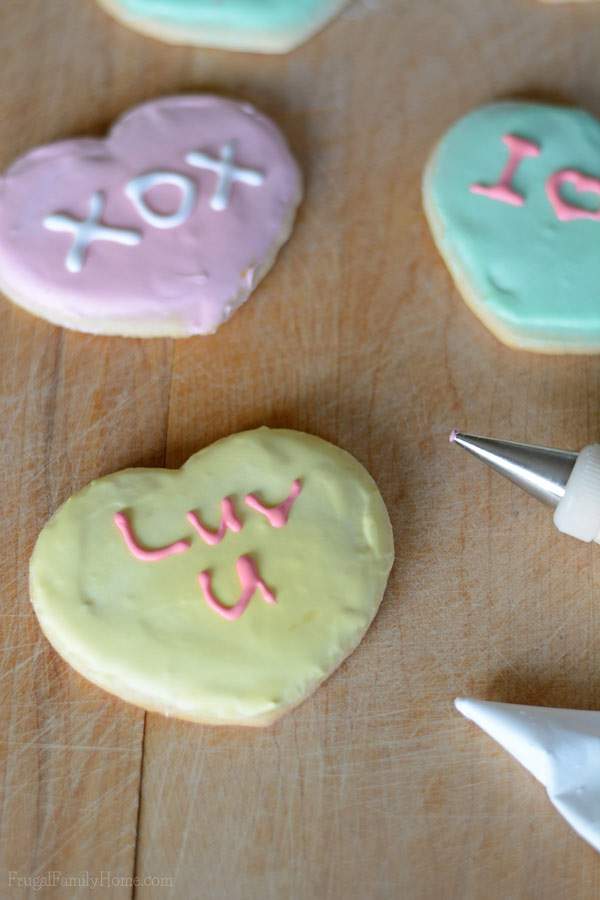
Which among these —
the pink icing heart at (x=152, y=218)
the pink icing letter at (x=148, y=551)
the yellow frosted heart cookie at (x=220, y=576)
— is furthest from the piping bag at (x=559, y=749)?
the pink icing heart at (x=152, y=218)

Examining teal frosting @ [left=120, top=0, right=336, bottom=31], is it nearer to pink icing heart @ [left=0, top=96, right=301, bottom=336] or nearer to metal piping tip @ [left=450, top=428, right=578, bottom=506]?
pink icing heart @ [left=0, top=96, right=301, bottom=336]

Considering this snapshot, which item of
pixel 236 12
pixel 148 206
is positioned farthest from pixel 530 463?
pixel 236 12

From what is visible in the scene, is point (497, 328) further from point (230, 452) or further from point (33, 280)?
point (33, 280)

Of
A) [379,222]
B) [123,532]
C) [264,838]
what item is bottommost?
[264,838]

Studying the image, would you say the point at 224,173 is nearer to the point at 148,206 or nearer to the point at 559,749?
the point at 148,206

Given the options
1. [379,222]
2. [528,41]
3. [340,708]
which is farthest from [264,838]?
[528,41]

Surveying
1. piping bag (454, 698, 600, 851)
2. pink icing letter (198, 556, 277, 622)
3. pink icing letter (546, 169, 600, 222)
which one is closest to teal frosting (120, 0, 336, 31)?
pink icing letter (546, 169, 600, 222)

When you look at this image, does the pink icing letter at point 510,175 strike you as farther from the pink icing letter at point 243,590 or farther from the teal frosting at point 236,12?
the pink icing letter at point 243,590
